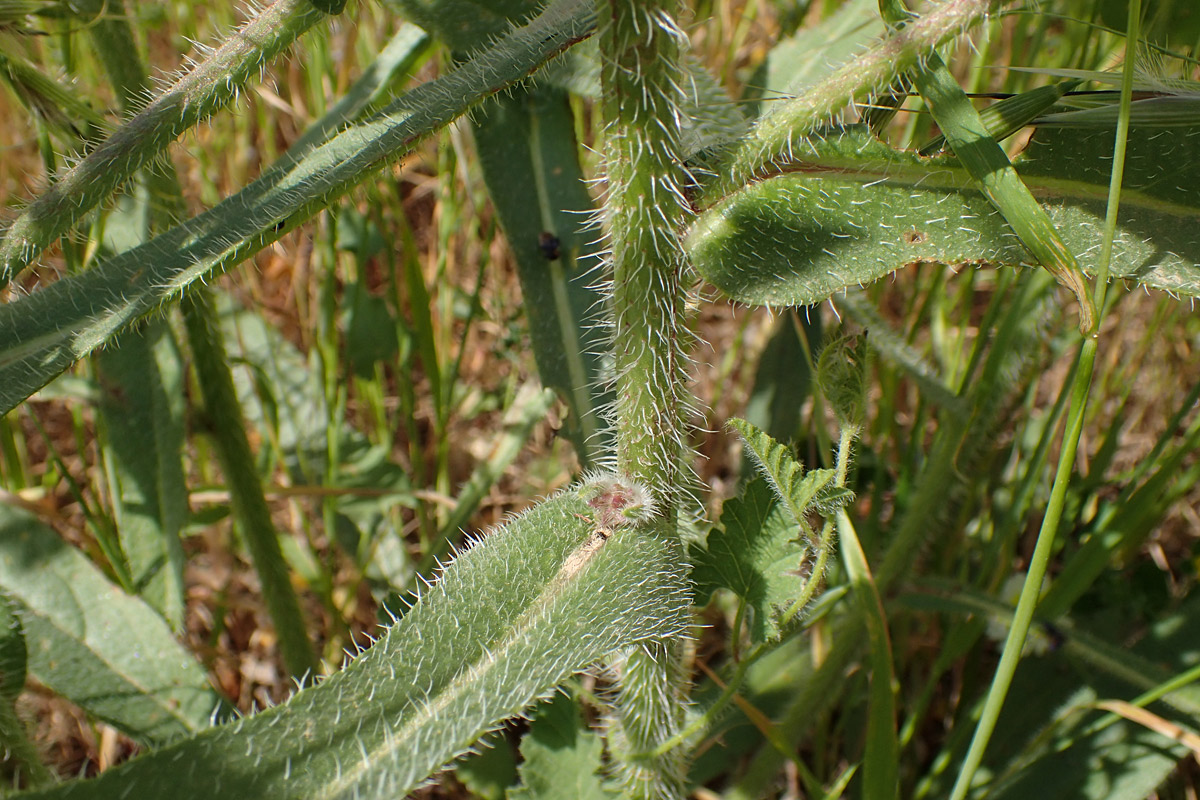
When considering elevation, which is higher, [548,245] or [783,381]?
[548,245]

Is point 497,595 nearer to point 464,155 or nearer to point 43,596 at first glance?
point 43,596

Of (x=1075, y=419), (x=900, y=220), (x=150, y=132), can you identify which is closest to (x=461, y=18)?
(x=150, y=132)

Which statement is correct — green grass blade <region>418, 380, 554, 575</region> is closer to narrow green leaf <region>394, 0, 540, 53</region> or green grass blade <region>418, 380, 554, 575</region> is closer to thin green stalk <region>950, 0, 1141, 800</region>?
narrow green leaf <region>394, 0, 540, 53</region>

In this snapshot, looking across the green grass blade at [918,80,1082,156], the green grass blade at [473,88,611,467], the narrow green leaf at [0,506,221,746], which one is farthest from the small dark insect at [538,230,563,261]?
the narrow green leaf at [0,506,221,746]

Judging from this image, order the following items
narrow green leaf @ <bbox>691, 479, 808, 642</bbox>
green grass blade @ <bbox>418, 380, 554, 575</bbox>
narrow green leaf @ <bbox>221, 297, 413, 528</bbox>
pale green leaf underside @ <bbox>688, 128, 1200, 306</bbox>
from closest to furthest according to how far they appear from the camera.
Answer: pale green leaf underside @ <bbox>688, 128, 1200, 306</bbox>
narrow green leaf @ <bbox>691, 479, 808, 642</bbox>
green grass blade @ <bbox>418, 380, 554, 575</bbox>
narrow green leaf @ <bbox>221, 297, 413, 528</bbox>

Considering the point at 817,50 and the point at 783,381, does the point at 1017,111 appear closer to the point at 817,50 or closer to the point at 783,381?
the point at 817,50

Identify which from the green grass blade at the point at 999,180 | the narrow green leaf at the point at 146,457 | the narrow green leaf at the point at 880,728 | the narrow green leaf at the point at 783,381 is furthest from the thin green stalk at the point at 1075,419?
the narrow green leaf at the point at 146,457

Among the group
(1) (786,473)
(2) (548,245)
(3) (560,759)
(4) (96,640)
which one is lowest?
(3) (560,759)
